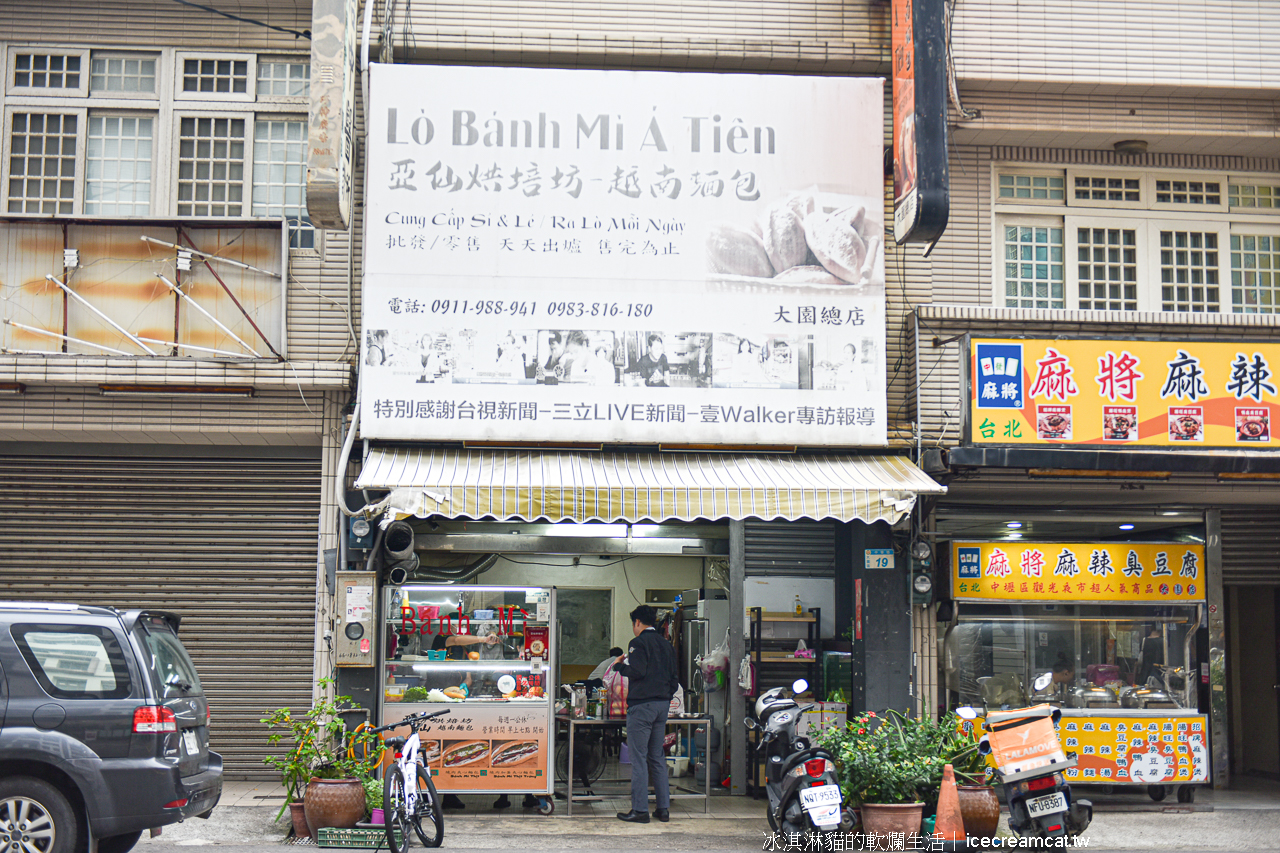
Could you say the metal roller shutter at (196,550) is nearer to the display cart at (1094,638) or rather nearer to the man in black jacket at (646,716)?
the man in black jacket at (646,716)

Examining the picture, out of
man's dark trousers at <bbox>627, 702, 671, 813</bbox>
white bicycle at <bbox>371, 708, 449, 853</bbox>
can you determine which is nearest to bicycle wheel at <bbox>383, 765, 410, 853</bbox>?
white bicycle at <bbox>371, 708, 449, 853</bbox>

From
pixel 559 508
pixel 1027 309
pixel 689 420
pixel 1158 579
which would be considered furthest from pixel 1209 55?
pixel 559 508

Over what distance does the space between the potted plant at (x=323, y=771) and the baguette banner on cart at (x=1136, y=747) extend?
6863 mm

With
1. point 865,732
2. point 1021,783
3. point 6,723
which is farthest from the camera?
point 865,732

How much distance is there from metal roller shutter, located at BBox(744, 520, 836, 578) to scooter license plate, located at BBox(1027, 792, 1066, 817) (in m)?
4.14

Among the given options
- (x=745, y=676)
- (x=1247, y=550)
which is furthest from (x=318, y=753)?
(x=1247, y=550)

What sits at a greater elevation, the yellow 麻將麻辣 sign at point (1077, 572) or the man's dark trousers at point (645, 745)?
the yellow 麻將麻辣 sign at point (1077, 572)

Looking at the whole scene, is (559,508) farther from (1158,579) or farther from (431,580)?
(1158,579)

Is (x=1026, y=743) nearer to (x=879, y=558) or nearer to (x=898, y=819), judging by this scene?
(x=898, y=819)

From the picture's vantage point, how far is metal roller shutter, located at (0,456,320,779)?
1141 cm

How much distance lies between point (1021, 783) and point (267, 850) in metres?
5.91

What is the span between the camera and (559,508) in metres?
9.66

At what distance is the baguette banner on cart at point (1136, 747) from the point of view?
36.4 ft

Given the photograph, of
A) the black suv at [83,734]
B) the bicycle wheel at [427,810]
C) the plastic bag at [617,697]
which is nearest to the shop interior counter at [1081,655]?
the plastic bag at [617,697]
